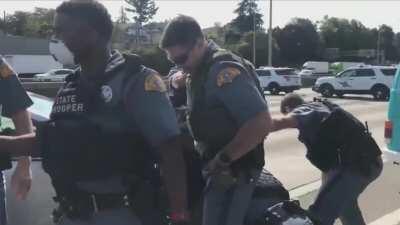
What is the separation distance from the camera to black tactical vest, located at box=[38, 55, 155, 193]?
2.52 metres

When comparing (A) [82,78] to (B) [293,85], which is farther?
(B) [293,85]

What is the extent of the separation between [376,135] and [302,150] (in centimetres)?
334

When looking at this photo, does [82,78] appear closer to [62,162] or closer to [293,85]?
[62,162]

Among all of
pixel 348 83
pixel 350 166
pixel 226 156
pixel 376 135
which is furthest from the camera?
pixel 348 83

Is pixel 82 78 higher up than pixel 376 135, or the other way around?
pixel 82 78

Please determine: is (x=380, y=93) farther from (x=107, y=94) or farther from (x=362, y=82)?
(x=107, y=94)

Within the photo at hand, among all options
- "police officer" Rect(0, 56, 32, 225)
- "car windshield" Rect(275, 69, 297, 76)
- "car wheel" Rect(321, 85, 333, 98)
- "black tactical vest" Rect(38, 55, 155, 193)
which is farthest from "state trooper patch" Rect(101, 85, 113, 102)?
"car windshield" Rect(275, 69, 297, 76)

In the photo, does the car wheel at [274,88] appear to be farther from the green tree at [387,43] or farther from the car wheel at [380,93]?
the green tree at [387,43]

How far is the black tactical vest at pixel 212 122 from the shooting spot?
303 centimetres

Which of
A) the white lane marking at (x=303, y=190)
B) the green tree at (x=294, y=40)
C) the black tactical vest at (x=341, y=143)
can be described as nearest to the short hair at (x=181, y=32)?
the black tactical vest at (x=341, y=143)

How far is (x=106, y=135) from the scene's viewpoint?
252cm

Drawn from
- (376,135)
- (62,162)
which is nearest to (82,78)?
(62,162)

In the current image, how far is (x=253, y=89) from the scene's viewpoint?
3.02 meters

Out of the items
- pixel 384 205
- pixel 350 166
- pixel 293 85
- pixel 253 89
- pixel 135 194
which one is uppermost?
pixel 253 89
